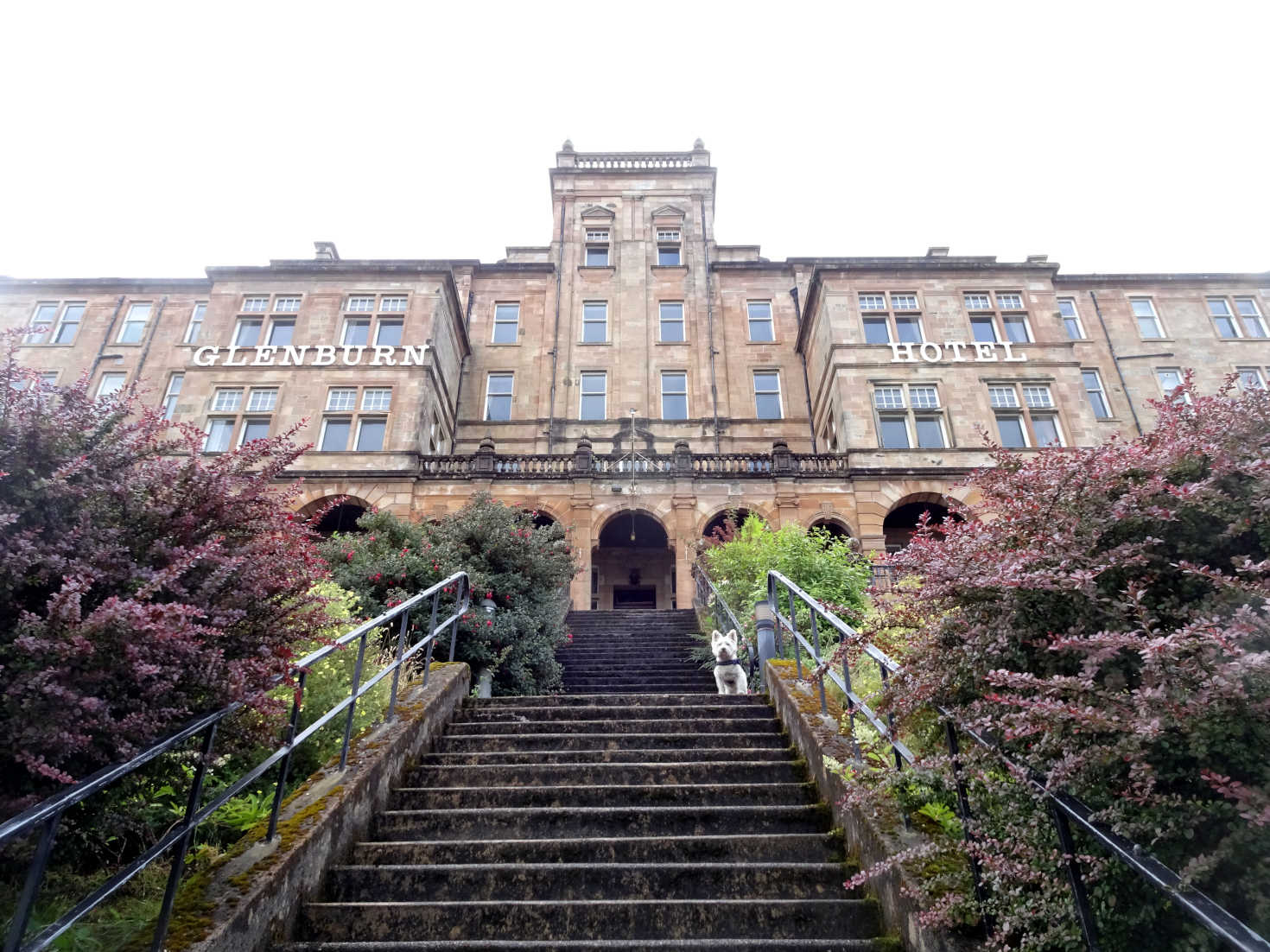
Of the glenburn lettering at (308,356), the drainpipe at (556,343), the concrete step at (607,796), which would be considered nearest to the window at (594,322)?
the drainpipe at (556,343)

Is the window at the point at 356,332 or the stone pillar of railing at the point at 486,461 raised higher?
the window at the point at 356,332

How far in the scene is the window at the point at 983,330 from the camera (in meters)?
24.0

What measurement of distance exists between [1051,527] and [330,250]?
31860 mm

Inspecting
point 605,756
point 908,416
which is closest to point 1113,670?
point 605,756

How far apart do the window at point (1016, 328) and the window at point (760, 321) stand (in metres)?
8.34

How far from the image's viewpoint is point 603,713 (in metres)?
7.30

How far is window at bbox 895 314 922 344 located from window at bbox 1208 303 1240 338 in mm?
14108

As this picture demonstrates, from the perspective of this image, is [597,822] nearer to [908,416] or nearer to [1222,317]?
[908,416]

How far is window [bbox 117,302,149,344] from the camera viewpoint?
1056 inches

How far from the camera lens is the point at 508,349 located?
27984 mm

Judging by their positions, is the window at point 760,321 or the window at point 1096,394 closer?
the window at point 1096,394

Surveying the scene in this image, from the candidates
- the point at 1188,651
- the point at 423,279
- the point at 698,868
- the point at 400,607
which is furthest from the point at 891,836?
the point at 423,279

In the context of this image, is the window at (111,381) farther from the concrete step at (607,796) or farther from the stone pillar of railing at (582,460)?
the concrete step at (607,796)

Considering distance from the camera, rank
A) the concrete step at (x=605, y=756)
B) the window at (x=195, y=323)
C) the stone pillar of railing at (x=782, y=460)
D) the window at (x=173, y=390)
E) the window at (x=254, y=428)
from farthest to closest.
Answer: the window at (x=195, y=323)
the window at (x=173, y=390)
the window at (x=254, y=428)
the stone pillar of railing at (x=782, y=460)
the concrete step at (x=605, y=756)
